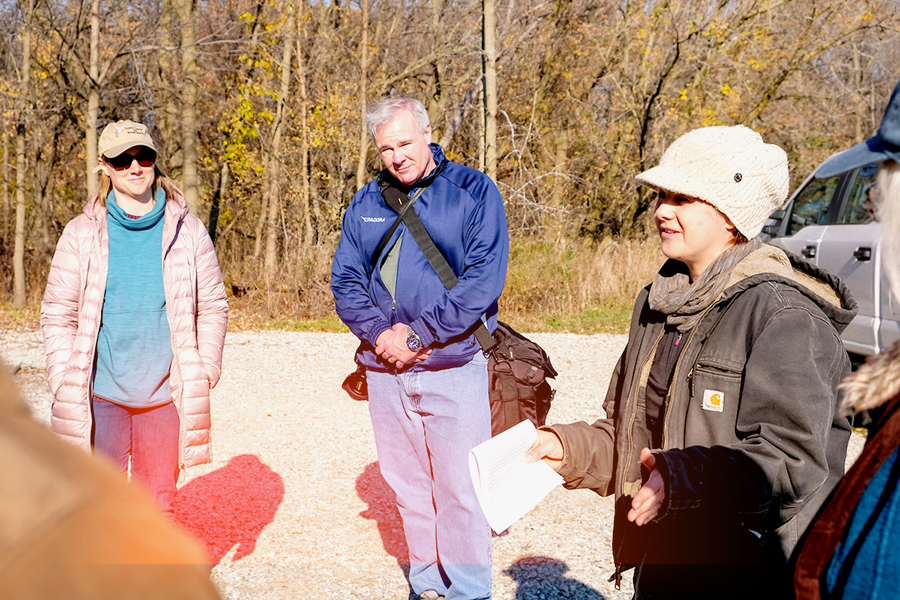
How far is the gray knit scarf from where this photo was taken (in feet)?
6.64

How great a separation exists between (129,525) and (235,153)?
18643 mm

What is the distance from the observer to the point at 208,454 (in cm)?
351

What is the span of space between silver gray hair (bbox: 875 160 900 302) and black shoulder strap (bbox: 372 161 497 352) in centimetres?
218

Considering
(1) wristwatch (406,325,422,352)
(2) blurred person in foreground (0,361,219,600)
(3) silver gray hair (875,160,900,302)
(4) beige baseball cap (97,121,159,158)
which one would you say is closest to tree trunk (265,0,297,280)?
(4) beige baseball cap (97,121,159,158)

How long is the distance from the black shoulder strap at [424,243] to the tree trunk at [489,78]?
31.2 ft

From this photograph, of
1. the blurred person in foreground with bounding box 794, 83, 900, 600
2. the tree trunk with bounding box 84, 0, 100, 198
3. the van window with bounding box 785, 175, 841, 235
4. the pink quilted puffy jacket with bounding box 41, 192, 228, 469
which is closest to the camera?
the blurred person in foreground with bounding box 794, 83, 900, 600

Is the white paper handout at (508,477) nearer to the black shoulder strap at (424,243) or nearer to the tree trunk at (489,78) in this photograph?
the black shoulder strap at (424,243)

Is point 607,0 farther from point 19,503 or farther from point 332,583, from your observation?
point 19,503

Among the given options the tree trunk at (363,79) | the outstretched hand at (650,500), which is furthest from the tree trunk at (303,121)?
the outstretched hand at (650,500)

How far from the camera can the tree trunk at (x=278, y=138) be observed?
54.2 ft

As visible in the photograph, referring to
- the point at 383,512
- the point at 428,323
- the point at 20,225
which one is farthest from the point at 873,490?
the point at 20,225

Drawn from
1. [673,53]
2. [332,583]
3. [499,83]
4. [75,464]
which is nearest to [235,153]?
[499,83]

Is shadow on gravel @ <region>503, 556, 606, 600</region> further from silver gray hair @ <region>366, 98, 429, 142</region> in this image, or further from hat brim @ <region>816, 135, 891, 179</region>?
hat brim @ <region>816, 135, 891, 179</region>

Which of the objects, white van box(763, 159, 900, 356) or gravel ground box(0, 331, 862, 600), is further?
white van box(763, 159, 900, 356)
